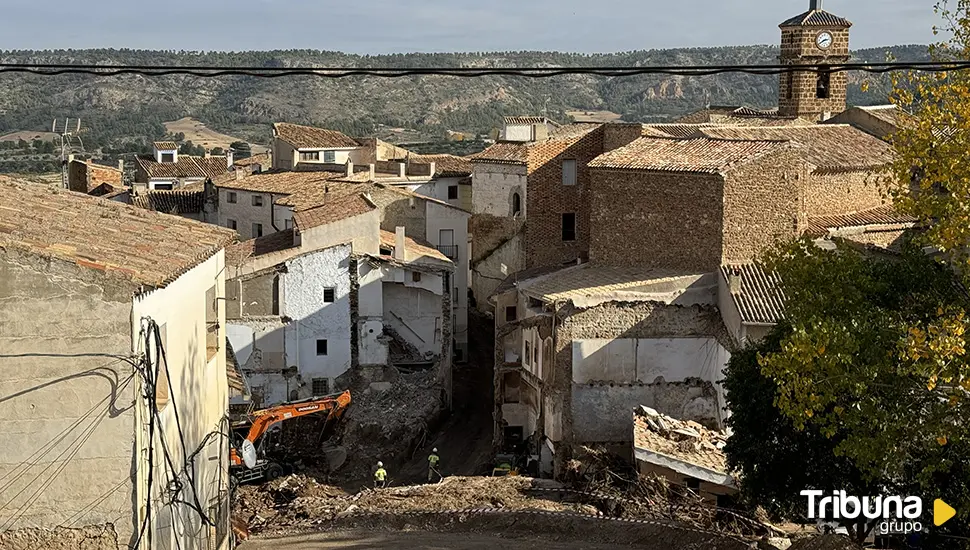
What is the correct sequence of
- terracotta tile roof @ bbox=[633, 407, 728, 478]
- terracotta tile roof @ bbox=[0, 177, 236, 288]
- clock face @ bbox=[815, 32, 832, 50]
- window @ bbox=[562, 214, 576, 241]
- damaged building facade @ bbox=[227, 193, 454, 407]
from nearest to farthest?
terracotta tile roof @ bbox=[0, 177, 236, 288]
terracotta tile roof @ bbox=[633, 407, 728, 478]
damaged building facade @ bbox=[227, 193, 454, 407]
window @ bbox=[562, 214, 576, 241]
clock face @ bbox=[815, 32, 832, 50]

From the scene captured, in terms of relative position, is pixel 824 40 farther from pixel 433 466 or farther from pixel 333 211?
pixel 433 466

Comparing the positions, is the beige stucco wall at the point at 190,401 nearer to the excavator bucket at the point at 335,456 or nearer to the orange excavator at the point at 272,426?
the orange excavator at the point at 272,426

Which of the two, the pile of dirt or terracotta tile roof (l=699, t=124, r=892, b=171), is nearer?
the pile of dirt

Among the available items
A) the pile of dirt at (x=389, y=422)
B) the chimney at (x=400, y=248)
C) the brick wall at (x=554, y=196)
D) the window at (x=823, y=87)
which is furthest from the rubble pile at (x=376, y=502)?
the window at (x=823, y=87)

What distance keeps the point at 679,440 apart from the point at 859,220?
12.0 meters

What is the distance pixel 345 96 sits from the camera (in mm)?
137000

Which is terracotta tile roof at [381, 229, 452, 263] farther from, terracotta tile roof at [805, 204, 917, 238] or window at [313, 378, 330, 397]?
terracotta tile roof at [805, 204, 917, 238]

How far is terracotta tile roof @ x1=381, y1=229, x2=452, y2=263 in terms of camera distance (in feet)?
131

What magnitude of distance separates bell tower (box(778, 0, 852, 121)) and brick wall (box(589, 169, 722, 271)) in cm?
2317

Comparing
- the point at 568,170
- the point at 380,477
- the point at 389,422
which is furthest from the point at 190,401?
the point at 568,170

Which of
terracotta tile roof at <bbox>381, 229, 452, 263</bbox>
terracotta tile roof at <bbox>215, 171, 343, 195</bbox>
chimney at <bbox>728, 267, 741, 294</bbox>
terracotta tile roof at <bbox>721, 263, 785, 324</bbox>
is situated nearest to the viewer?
terracotta tile roof at <bbox>721, 263, 785, 324</bbox>

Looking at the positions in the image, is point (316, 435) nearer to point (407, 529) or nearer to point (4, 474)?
point (407, 529)

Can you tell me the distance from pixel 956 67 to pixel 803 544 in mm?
6856

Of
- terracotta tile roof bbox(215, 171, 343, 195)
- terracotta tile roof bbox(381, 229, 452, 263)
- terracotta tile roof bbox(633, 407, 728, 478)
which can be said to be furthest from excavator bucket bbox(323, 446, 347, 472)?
terracotta tile roof bbox(215, 171, 343, 195)
